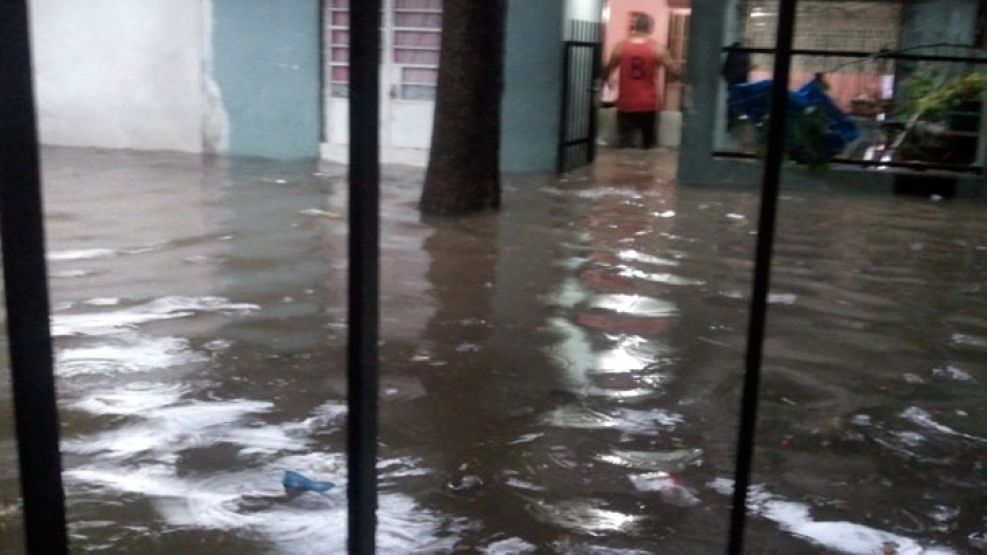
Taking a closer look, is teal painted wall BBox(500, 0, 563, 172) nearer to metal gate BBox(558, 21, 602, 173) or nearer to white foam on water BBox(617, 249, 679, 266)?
metal gate BBox(558, 21, 602, 173)

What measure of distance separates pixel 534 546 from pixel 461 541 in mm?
232

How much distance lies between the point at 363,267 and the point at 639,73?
43.9 feet

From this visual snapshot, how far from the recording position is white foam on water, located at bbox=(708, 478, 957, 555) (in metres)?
3.38

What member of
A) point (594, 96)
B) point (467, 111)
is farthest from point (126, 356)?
point (594, 96)

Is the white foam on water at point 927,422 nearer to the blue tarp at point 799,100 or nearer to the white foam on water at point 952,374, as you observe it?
the white foam on water at point 952,374

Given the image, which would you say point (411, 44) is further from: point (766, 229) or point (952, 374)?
point (766, 229)

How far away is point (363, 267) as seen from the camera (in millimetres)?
1830

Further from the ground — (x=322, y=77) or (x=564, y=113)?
(x=322, y=77)

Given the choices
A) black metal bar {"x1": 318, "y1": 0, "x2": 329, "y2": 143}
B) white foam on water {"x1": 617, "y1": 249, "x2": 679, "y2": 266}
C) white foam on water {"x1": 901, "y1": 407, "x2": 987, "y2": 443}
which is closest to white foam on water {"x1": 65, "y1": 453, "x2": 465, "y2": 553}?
white foam on water {"x1": 901, "y1": 407, "x2": 987, "y2": 443}

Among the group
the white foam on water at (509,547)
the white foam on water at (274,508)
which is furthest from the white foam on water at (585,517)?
the white foam on water at (274,508)

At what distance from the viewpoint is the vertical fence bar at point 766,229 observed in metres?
1.85

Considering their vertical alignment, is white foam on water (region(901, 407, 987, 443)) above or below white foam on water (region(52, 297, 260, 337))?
below

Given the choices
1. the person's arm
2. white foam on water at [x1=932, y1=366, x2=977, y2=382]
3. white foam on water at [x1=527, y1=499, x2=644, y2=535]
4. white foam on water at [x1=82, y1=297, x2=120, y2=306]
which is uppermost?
the person's arm

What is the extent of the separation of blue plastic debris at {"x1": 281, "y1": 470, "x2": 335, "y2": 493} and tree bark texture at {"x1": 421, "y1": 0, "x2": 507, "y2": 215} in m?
5.60
